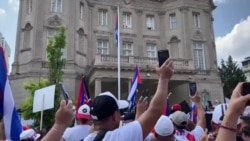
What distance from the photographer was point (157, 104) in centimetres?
267

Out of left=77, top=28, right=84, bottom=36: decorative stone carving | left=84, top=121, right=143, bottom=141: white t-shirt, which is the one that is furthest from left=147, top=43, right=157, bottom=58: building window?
left=84, top=121, right=143, bottom=141: white t-shirt

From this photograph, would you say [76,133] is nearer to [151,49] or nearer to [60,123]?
[60,123]

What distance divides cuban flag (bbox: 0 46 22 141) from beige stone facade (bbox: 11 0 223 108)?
62.9ft

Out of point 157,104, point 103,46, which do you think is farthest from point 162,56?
point 103,46

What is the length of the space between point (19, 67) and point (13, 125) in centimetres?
2472

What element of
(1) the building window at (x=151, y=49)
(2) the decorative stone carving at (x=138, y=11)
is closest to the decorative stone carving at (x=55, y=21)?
(2) the decorative stone carving at (x=138, y=11)

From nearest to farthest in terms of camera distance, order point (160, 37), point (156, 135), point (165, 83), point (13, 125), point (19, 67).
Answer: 1. point (165, 83)
2. point (13, 125)
3. point (156, 135)
4. point (19, 67)
5. point (160, 37)

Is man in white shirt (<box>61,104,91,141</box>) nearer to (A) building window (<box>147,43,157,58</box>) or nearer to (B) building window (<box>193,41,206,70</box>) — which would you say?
(A) building window (<box>147,43,157,58</box>)

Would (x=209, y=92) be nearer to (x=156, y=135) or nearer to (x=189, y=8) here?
(x=189, y=8)

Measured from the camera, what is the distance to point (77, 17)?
27.8m

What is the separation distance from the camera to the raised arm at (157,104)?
8.30 ft

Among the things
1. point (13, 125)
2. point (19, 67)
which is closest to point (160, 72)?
point (13, 125)

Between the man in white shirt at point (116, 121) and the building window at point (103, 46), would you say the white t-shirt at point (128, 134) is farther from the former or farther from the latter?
the building window at point (103, 46)

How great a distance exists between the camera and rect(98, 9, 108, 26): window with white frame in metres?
30.5
